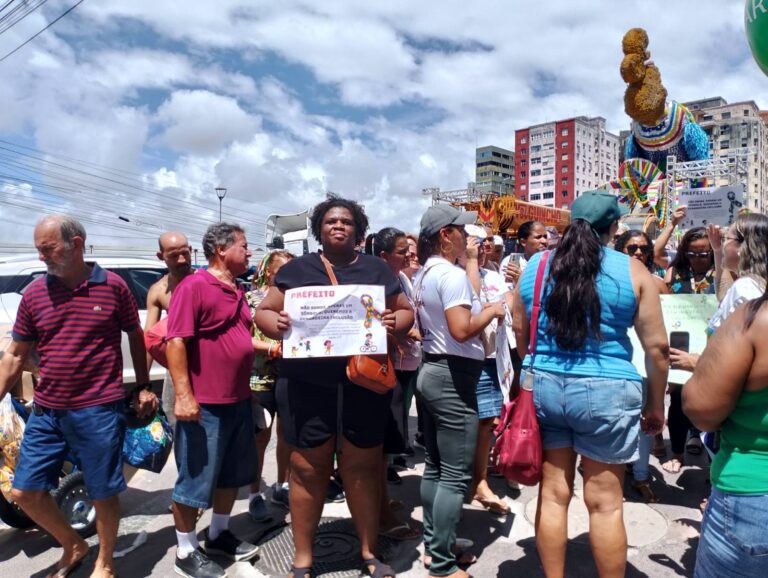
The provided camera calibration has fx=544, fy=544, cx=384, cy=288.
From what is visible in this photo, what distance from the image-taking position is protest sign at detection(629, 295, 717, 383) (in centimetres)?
339

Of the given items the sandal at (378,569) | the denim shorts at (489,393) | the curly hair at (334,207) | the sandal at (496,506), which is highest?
the curly hair at (334,207)

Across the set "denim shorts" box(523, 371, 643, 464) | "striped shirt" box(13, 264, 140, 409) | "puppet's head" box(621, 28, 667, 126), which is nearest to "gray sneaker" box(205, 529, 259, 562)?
"striped shirt" box(13, 264, 140, 409)

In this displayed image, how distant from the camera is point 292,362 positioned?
2750mm

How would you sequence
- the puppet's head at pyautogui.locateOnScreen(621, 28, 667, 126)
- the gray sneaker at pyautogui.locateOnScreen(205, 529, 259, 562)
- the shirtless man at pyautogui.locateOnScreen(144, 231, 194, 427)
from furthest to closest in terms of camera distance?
the puppet's head at pyautogui.locateOnScreen(621, 28, 667, 126)
the shirtless man at pyautogui.locateOnScreen(144, 231, 194, 427)
the gray sneaker at pyautogui.locateOnScreen(205, 529, 259, 562)

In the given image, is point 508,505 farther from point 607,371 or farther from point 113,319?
point 113,319

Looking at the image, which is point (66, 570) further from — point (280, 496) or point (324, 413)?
point (324, 413)

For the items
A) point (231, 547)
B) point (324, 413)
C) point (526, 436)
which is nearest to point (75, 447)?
point (231, 547)

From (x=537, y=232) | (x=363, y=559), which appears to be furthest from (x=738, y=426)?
(x=537, y=232)

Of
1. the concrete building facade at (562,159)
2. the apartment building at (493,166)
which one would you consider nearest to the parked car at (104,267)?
the concrete building facade at (562,159)

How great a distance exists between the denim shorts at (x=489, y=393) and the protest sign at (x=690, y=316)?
0.86 m

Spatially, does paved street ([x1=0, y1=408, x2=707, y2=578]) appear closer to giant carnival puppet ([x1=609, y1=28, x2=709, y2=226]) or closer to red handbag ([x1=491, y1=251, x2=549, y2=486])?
red handbag ([x1=491, y1=251, x2=549, y2=486])

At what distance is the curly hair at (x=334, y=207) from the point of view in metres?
2.91

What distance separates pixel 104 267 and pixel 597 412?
5891 mm

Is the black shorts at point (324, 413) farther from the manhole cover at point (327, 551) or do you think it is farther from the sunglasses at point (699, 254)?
the sunglasses at point (699, 254)
